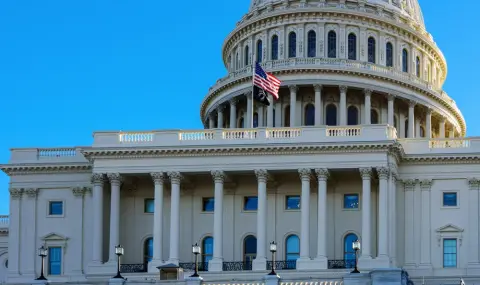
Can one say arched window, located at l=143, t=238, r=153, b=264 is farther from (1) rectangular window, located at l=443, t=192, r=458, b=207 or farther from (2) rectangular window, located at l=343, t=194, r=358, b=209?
(1) rectangular window, located at l=443, t=192, r=458, b=207

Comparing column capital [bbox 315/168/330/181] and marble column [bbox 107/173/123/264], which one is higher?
column capital [bbox 315/168/330/181]

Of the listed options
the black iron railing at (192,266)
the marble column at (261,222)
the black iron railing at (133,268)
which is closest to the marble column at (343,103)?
the marble column at (261,222)

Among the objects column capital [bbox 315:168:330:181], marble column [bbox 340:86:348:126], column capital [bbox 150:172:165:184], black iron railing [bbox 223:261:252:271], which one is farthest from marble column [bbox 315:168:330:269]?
marble column [bbox 340:86:348:126]

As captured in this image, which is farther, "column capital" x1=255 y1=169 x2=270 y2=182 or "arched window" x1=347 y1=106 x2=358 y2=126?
"arched window" x1=347 y1=106 x2=358 y2=126

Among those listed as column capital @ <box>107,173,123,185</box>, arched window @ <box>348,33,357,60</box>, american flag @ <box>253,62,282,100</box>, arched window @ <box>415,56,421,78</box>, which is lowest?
column capital @ <box>107,173,123,185</box>

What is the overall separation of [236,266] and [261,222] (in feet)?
11.3

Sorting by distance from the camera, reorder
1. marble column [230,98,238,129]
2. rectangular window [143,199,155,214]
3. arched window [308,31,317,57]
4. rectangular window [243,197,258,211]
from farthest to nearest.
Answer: arched window [308,31,317,57] < marble column [230,98,238,129] < rectangular window [143,199,155,214] < rectangular window [243,197,258,211]

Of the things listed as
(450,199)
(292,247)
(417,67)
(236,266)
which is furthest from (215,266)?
(417,67)

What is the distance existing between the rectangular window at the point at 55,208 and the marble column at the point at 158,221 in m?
8.02

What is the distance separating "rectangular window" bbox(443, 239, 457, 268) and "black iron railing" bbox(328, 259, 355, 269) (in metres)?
6.40

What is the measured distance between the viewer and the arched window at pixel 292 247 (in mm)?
92375

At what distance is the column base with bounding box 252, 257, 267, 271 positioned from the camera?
8894cm

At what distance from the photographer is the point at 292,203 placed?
9331 centimetres

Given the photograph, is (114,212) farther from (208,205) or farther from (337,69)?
→ (337,69)
